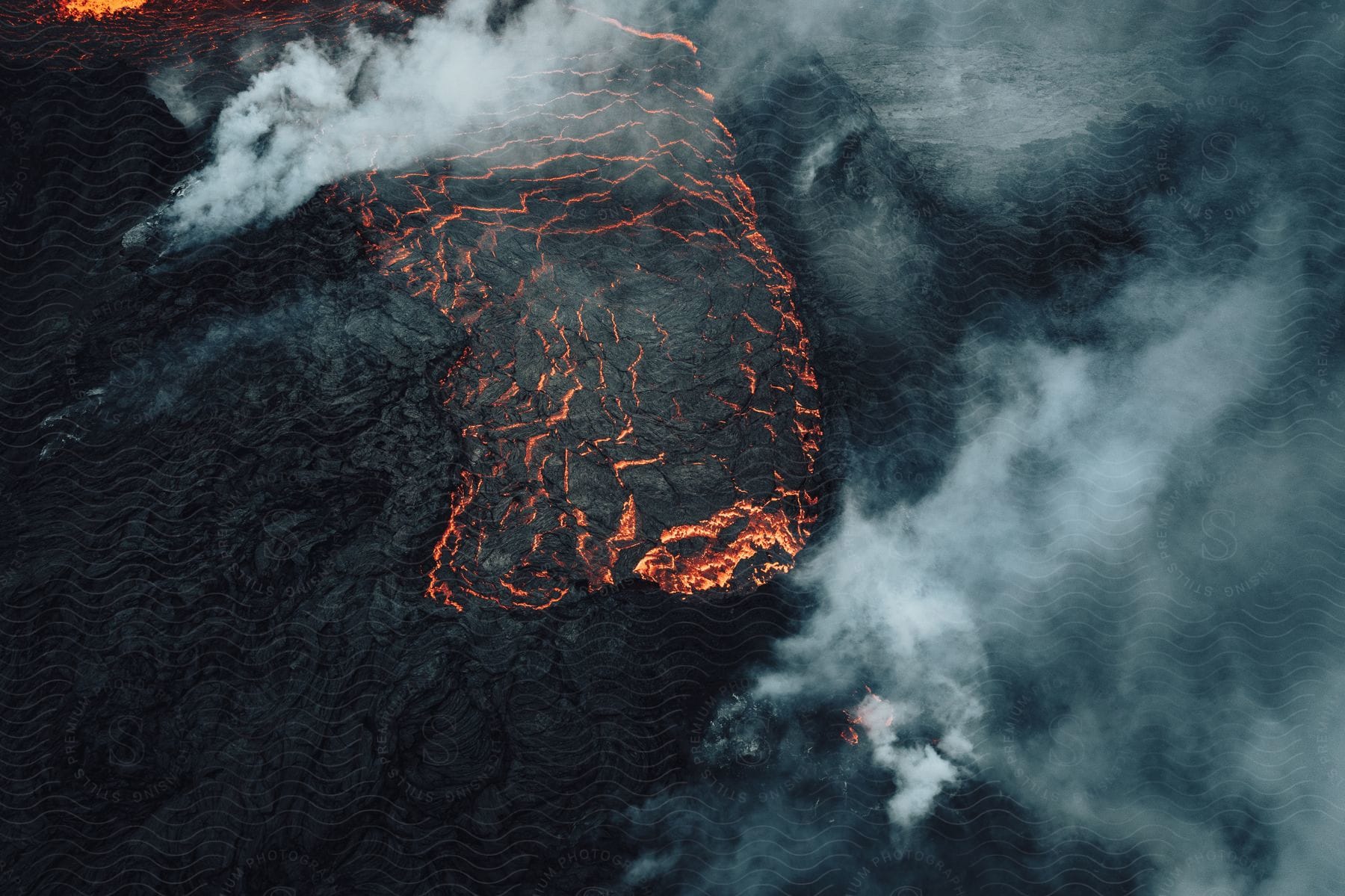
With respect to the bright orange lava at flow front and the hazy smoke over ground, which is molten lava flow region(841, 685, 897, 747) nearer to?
the hazy smoke over ground

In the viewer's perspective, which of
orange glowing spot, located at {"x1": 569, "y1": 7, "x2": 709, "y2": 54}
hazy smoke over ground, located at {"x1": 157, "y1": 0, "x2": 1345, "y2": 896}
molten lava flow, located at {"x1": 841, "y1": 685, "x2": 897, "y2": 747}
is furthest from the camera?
orange glowing spot, located at {"x1": 569, "y1": 7, "x2": 709, "y2": 54}

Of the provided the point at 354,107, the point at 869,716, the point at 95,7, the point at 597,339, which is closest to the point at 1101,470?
the point at 869,716

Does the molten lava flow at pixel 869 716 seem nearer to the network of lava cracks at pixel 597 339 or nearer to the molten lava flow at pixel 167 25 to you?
the network of lava cracks at pixel 597 339

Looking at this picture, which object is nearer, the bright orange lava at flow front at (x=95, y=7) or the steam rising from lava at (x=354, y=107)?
the steam rising from lava at (x=354, y=107)

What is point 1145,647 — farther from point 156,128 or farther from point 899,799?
point 156,128

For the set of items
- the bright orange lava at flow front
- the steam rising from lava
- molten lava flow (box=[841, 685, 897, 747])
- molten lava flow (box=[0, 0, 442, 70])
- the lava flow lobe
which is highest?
the bright orange lava at flow front

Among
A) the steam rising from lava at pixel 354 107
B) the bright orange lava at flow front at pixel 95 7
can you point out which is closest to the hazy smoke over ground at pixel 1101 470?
the steam rising from lava at pixel 354 107

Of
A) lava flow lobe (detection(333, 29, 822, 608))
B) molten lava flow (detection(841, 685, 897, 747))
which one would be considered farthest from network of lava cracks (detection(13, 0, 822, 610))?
molten lava flow (detection(841, 685, 897, 747))

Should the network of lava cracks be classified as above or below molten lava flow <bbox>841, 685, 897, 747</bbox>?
above
